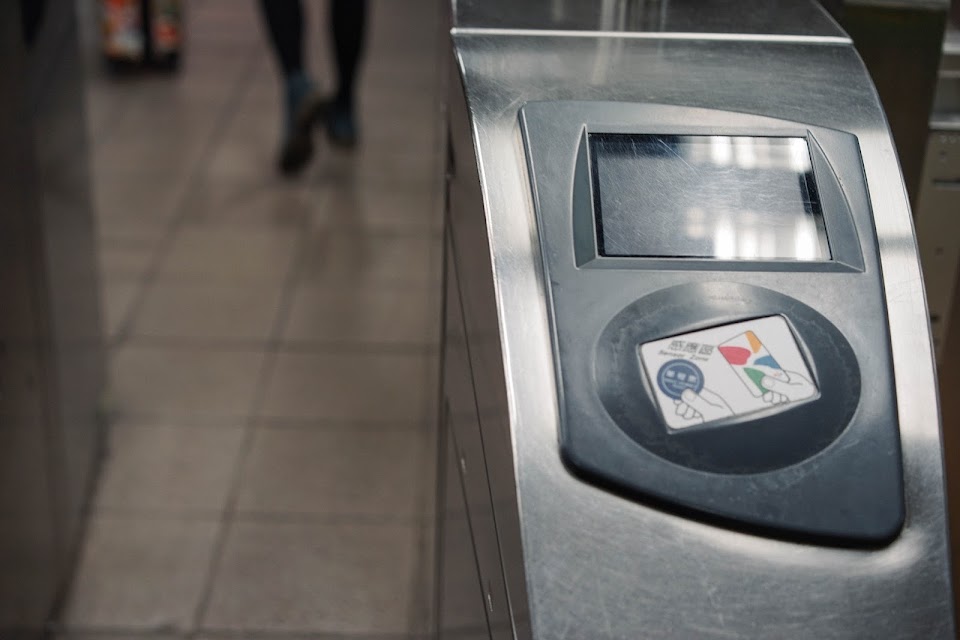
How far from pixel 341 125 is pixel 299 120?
0.17 meters

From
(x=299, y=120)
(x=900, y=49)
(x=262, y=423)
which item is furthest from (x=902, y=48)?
(x=299, y=120)

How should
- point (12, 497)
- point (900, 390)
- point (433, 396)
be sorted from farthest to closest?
point (433, 396) → point (12, 497) → point (900, 390)

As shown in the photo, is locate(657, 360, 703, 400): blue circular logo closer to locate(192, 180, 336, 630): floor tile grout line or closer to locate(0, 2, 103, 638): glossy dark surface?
locate(0, 2, 103, 638): glossy dark surface

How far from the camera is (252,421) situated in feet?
7.70

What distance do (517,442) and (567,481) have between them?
0.04 metres

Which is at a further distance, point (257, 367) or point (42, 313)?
point (257, 367)

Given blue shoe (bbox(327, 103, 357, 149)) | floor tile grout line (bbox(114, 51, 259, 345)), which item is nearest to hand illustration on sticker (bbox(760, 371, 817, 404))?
floor tile grout line (bbox(114, 51, 259, 345))

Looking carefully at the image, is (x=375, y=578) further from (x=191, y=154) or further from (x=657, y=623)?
(x=191, y=154)

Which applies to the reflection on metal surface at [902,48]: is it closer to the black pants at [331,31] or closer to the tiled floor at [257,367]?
the tiled floor at [257,367]

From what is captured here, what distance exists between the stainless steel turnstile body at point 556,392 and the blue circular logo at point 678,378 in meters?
0.07

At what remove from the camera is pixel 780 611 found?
75 cm

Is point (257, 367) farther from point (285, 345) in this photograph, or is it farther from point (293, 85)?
Answer: point (293, 85)

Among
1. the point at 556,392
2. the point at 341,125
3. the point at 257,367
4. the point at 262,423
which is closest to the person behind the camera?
the point at 556,392

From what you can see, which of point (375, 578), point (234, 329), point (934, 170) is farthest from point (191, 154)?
point (934, 170)
